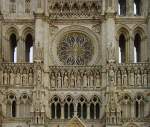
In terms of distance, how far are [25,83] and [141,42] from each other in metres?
9.77

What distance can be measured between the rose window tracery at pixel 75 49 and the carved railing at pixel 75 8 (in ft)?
5.41

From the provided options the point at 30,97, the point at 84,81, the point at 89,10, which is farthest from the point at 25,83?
the point at 89,10

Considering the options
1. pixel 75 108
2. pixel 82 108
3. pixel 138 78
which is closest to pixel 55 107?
pixel 75 108

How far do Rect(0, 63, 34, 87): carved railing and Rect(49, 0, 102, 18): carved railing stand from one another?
5093 mm

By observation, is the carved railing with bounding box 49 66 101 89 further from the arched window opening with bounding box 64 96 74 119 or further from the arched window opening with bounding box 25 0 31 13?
the arched window opening with bounding box 25 0 31 13

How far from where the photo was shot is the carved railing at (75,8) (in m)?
51.9

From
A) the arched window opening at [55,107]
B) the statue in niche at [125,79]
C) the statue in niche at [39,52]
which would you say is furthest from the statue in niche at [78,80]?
the statue in niche at [125,79]

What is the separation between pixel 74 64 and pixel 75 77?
1.31m

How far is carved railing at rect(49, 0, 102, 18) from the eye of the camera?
51.9m

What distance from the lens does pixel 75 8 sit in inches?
2058

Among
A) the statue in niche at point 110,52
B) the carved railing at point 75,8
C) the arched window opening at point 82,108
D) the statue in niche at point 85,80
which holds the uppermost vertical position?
the carved railing at point 75,8

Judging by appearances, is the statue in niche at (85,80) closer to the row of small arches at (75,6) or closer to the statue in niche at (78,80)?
the statue in niche at (78,80)

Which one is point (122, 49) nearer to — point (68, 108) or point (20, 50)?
point (68, 108)

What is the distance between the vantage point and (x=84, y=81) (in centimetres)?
4997
